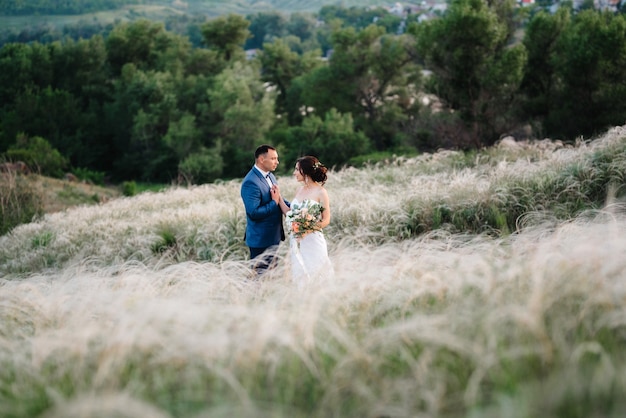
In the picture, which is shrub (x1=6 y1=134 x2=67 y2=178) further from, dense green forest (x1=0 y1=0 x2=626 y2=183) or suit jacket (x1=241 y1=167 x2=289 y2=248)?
suit jacket (x1=241 y1=167 x2=289 y2=248)

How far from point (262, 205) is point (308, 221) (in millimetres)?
640

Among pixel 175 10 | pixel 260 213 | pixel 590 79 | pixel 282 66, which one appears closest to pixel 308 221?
pixel 260 213

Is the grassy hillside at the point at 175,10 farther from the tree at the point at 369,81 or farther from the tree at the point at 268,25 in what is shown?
the tree at the point at 369,81

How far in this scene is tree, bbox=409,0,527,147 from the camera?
23.1m

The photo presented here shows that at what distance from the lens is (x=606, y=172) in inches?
297

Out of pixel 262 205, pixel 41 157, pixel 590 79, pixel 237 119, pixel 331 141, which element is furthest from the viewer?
pixel 237 119

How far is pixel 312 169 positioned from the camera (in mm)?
5973

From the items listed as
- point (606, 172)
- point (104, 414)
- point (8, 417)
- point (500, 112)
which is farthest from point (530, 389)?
point (500, 112)

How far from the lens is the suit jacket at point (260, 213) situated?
600 cm

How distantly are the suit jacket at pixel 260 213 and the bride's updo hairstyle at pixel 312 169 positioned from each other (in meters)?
0.47

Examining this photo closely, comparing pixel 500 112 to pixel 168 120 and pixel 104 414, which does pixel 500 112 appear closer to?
pixel 104 414

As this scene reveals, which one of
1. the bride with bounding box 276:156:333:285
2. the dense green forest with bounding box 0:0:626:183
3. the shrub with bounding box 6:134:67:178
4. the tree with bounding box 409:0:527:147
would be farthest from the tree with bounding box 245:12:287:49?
the bride with bounding box 276:156:333:285

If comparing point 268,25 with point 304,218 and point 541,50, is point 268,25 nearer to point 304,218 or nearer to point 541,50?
point 541,50

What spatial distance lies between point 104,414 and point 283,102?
47.5 metres
